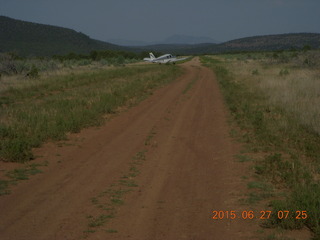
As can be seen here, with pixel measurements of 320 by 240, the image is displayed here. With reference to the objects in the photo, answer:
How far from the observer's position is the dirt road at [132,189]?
5027 mm

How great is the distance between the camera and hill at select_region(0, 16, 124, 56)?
9962cm

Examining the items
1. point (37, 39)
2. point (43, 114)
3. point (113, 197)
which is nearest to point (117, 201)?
point (113, 197)

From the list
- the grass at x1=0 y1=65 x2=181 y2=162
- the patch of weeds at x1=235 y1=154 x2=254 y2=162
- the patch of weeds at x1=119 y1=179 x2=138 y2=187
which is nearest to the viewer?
the patch of weeds at x1=119 y1=179 x2=138 y2=187

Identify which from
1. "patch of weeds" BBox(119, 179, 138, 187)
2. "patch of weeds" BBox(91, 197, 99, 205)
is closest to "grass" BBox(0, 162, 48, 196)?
"patch of weeds" BBox(91, 197, 99, 205)

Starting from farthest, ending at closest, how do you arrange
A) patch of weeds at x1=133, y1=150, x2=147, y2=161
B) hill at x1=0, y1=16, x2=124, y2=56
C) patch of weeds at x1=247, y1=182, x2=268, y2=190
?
hill at x1=0, y1=16, x2=124, y2=56 → patch of weeds at x1=133, y1=150, x2=147, y2=161 → patch of weeds at x1=247, y1=182, x2=268, y2=190

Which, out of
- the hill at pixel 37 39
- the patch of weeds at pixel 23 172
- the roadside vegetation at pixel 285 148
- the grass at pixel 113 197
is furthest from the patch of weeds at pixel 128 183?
the hill at pixel 37 39

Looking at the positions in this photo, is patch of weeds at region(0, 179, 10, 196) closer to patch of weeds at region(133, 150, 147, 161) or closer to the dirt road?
the dirt road

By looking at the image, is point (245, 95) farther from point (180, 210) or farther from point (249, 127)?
point (180, 210)

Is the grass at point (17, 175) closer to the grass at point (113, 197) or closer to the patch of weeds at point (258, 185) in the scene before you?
the grass at point (113, 197)

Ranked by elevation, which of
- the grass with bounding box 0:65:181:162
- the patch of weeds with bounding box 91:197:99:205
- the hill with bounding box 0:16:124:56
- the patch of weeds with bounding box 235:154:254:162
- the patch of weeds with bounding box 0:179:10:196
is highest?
the hill with bounding box 0:16:124:56

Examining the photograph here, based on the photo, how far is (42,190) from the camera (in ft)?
21.3

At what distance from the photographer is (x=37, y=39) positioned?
4528 inches

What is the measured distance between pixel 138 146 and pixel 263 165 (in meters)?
3.36

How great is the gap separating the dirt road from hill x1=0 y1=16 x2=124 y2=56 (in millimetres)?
88124
